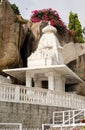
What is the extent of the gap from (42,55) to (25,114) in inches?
288

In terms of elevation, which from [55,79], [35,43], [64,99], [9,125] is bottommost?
[9,125]

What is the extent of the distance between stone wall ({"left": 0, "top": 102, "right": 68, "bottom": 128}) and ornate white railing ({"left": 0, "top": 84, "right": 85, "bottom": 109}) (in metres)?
0.28

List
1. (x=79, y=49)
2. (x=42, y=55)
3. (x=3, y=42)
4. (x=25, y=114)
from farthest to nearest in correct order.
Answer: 1. (x=79, y=49)
2. (x=3, y=42)
3. (x=42, y=55)
4. (x=25, y=114)

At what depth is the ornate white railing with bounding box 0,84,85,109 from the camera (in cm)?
1905

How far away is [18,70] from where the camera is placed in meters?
26.1

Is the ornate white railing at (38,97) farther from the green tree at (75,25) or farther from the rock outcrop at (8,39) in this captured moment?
the green tree at (75,25)

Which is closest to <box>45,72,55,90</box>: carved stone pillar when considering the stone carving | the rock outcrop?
the stone carving

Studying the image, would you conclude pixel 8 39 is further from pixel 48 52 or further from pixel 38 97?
pixel 38 97

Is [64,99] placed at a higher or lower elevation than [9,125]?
higher

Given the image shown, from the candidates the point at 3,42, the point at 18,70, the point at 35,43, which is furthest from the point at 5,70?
the point at 35,43

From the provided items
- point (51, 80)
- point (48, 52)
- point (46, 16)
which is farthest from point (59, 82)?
point (46, 16)

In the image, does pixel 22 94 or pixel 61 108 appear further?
pixel 61 108

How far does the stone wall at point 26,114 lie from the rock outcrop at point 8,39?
7.84 m

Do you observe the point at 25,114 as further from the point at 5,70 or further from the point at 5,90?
the point at 5,70
